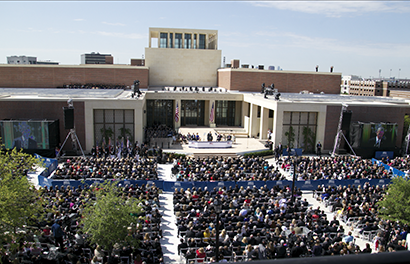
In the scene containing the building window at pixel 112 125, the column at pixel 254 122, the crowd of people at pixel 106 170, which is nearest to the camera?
the crowd of people at pixel 106 170

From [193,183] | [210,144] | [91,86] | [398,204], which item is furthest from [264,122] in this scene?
[91,86]

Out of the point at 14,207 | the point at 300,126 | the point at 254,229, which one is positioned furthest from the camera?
the point at 300,126

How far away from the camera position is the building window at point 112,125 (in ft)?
117

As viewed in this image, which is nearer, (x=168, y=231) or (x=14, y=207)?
(x=14, y=207)

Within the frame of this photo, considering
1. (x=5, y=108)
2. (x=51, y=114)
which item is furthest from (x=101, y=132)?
(x=5, y=108)

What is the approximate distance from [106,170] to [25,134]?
12.3 m

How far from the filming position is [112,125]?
3591cm

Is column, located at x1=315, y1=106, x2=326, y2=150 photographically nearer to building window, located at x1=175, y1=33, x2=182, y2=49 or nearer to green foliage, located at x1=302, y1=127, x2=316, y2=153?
green foliage, located at x1=302, y1=127, x2=316, y2=153

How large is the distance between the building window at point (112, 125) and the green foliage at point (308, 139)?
19432mm

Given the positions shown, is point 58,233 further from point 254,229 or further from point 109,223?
point 254,229

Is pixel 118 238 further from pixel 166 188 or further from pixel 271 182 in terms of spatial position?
pixel 271 182

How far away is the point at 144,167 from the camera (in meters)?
26.1

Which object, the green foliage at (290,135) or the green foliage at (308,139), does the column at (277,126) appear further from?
the green foliage at (308,139)

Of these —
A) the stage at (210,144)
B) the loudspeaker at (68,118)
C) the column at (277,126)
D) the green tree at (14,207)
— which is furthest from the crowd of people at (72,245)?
the column at (277,126)
